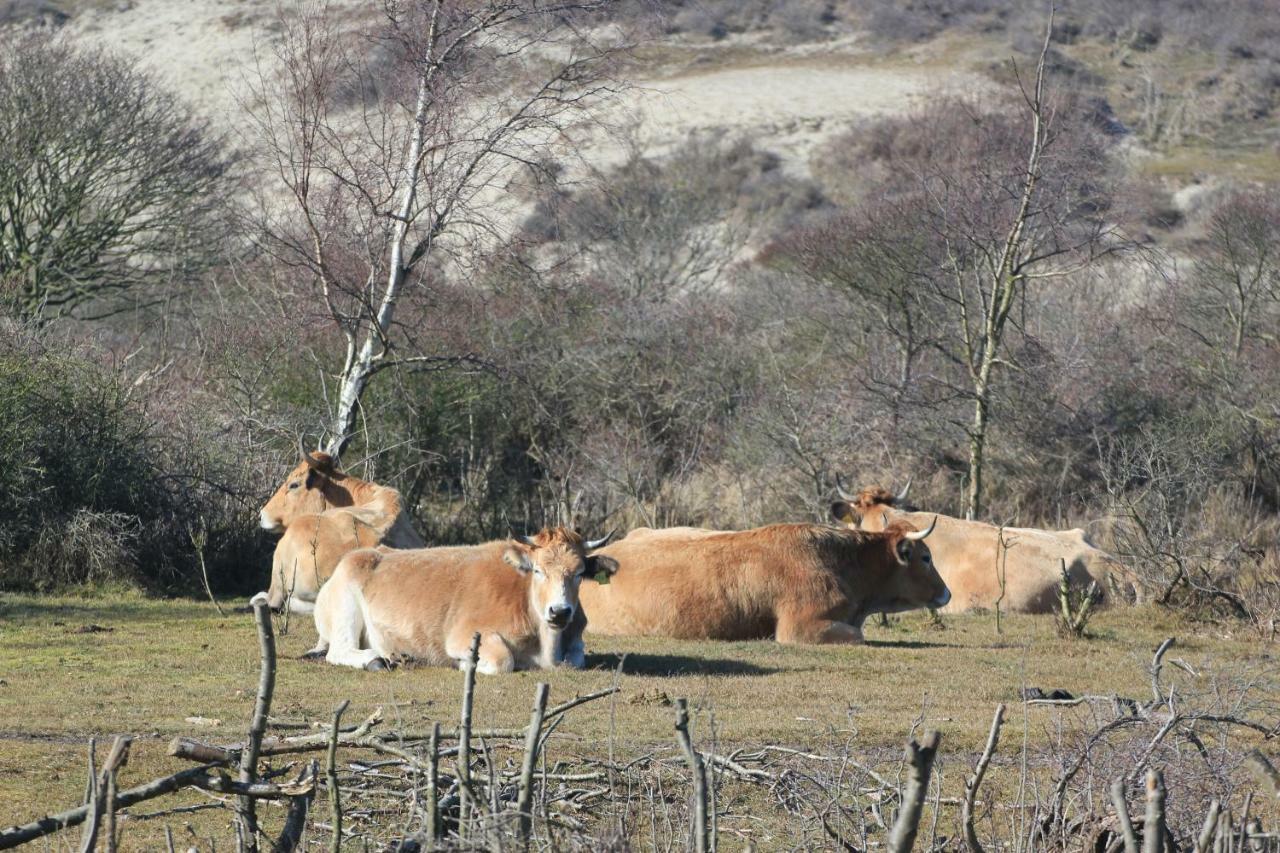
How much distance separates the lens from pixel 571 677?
12195mm

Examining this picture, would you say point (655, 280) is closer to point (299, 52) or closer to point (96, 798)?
point (299, 52)

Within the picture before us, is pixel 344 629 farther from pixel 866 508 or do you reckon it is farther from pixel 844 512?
pixel 866 508

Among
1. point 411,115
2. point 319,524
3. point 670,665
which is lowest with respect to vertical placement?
point 670,665

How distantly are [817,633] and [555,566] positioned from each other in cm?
332

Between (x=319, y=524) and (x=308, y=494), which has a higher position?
(x=308, y=494)

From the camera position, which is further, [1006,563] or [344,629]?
[1006,563]

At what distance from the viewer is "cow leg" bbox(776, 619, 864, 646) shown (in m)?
14.8

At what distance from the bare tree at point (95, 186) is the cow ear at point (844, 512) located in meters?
14.3

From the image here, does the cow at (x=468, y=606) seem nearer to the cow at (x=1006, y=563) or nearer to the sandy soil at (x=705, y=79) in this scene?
the cow at (x=1006, y=563)

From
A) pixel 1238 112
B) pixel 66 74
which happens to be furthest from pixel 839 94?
pixel 66 74

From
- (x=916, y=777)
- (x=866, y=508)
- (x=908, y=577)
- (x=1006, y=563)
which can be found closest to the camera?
(x=916, y=777)

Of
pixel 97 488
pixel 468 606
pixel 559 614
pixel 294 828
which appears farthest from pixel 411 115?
pixel 294 828

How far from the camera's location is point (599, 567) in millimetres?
12516

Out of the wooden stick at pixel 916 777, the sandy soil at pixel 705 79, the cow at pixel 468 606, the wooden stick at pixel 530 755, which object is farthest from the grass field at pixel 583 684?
the sandy soil at pixel 705 79
